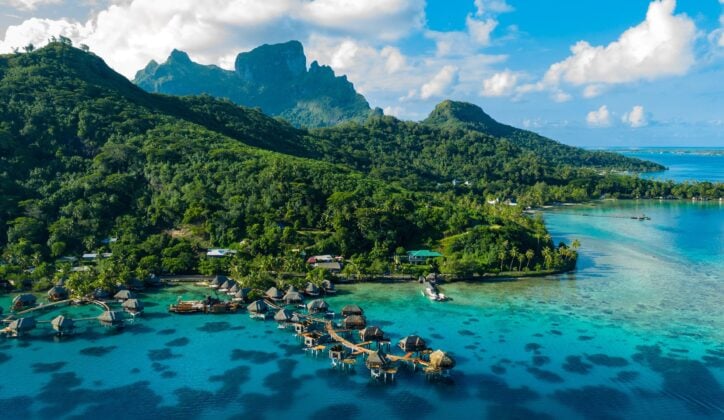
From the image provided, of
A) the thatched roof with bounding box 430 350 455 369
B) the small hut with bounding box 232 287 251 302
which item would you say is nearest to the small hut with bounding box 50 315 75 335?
the small hut with bounding box 232 287 251 302

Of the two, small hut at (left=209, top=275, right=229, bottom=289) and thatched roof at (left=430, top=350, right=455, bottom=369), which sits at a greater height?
small hut at (left=209, top=275, right=229, bottom=289)

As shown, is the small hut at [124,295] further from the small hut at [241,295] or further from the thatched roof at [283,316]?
the thatched roof at [283,316]

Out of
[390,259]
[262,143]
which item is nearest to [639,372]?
[390,259]

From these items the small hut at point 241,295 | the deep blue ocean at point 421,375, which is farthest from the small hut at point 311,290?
the small hut at point 241,295

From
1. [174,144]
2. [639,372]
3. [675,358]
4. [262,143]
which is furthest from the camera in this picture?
[262,143]

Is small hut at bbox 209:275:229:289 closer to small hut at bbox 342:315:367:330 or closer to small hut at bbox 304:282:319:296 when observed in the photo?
small hut at bbox 304:282:319:296

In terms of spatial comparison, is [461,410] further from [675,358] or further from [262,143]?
[262,143]
